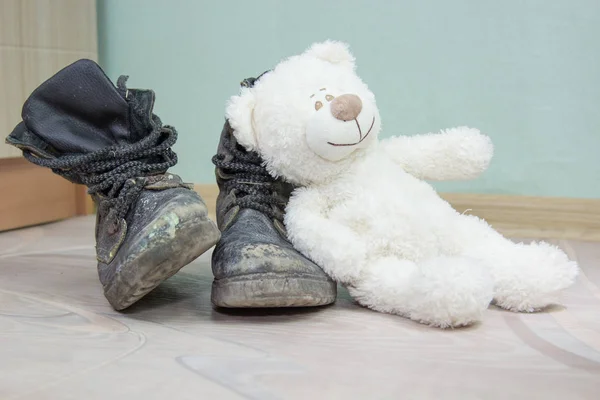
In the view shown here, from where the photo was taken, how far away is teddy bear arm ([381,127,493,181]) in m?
0.86

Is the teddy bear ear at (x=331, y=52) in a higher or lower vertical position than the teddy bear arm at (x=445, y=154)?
higher

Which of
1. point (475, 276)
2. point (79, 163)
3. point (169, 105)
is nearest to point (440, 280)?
point (475, 276)

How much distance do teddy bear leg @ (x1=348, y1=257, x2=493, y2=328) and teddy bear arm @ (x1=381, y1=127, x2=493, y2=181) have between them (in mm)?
164

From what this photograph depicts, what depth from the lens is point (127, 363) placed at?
0.62 metres

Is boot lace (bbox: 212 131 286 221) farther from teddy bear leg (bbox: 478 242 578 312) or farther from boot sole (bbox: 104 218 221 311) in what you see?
teddy bear leg (bbox: 478 242 578 312)

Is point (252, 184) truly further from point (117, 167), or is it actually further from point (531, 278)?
point (531, 278)

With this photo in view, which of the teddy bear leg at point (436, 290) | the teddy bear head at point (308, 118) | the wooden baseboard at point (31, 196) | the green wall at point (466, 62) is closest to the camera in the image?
the teddy bear leg at point (436, 290)

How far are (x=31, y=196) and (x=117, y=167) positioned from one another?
63 centimetres

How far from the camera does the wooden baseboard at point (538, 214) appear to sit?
4.00 ft

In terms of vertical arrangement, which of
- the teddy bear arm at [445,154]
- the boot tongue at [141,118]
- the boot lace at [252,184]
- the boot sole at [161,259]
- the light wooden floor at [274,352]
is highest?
the boot tongue at [141,118]

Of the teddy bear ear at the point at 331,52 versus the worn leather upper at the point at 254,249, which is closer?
the worn leather upper at the point at 254,249

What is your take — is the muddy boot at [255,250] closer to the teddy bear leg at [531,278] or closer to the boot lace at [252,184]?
the boot lace at [252,184]

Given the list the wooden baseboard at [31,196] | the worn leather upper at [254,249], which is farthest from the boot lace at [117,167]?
the wooden baseboard at [31,196]

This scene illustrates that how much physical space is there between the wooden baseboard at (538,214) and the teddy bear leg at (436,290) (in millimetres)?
507
